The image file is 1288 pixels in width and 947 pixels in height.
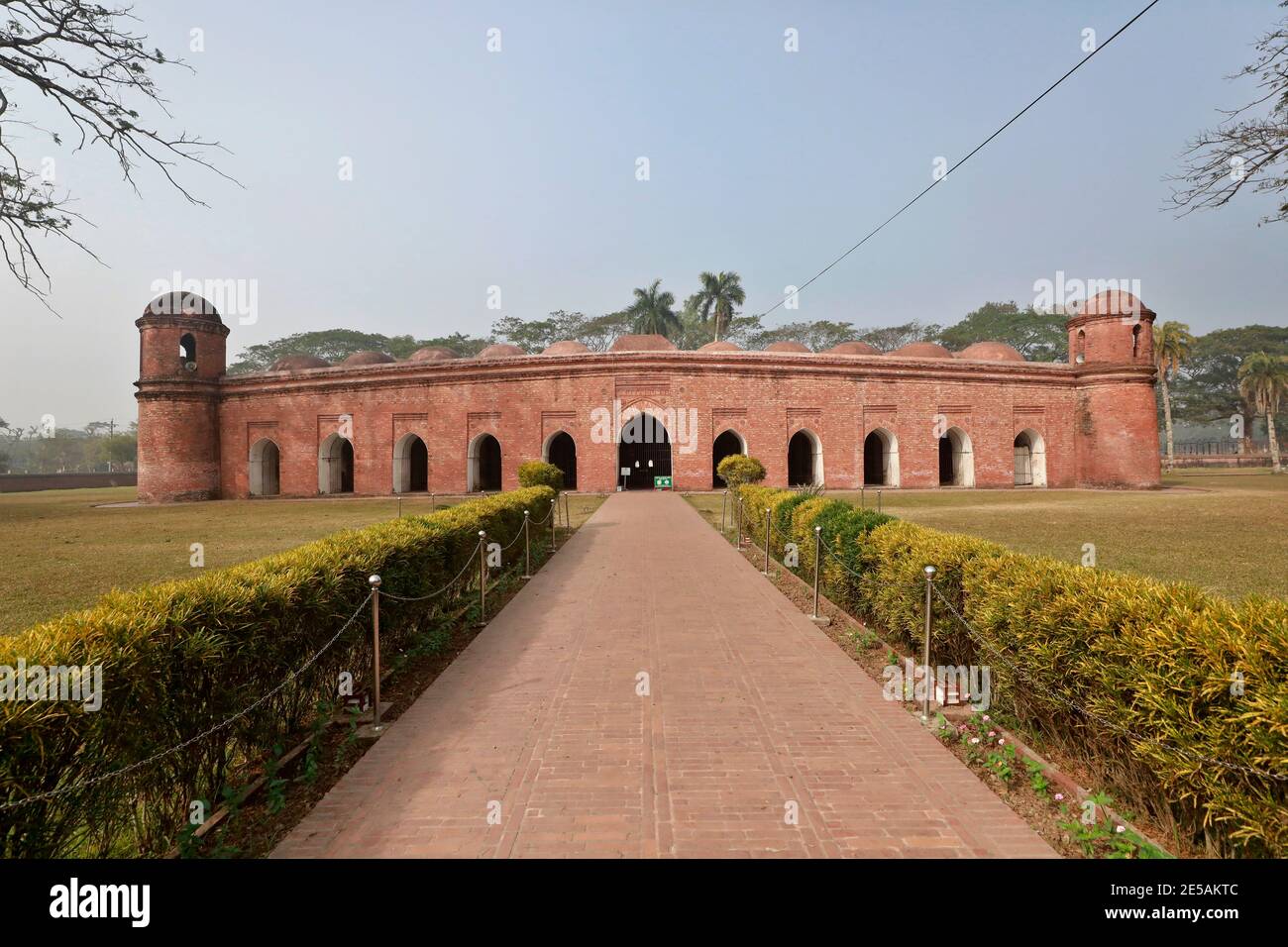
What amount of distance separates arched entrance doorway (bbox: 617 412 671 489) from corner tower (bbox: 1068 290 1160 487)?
2035 cm

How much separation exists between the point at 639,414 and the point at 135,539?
17499 millimetres

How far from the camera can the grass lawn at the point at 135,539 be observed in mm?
8250

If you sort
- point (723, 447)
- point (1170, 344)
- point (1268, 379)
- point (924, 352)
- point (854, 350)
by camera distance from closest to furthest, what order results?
1. point (723, 447)
2. point (854, 350)
3. point (924, 352)
4. point (1170, 344)
5. point (1268, 379)

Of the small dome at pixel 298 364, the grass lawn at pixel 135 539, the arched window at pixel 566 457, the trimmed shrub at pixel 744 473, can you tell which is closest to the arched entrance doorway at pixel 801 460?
the trimmed shrub at pixel 744 473

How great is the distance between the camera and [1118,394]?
1094 inches

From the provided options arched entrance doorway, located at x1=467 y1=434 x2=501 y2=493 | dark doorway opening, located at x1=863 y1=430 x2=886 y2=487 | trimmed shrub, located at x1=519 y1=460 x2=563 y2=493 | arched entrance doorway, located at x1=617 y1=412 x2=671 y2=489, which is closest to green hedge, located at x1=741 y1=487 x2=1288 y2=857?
trimmed shrub, located at x1=519 y1=460 x2=563 y2=493

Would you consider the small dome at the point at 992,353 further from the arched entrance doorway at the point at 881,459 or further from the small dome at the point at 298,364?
the small dome at the point at 298,364

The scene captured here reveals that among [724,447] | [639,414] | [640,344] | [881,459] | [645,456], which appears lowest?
[881,459]

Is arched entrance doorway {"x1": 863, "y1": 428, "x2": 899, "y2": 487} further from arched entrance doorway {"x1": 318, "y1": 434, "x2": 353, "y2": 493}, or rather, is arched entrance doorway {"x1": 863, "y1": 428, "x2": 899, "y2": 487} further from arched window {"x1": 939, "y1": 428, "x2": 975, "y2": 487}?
arched entrance doorway {"x1": 318, "y1": 434, "x2": 353, "y2": 493}

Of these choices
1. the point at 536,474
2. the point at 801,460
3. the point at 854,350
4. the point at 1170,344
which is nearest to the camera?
the point at 536,474

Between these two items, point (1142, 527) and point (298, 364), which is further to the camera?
point (298, 364)

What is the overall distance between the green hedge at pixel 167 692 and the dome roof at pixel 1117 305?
34.4 m

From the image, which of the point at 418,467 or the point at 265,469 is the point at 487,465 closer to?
the point at 418,467

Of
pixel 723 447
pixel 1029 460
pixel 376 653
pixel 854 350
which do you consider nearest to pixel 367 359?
pixel 723 447
